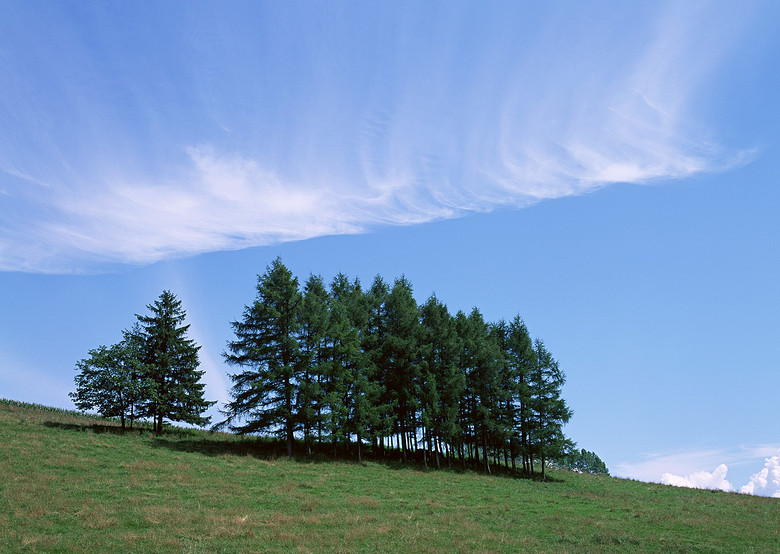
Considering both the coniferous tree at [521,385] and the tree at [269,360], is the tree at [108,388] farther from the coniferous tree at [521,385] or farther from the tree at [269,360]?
the coniferous tree at [521,385]

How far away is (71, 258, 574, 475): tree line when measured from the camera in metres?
42.9

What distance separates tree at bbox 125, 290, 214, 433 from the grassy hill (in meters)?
8.57

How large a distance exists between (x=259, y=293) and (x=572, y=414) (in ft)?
111

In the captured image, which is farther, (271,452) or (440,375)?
(440,375)

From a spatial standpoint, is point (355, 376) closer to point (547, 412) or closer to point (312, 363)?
point (312, 363)

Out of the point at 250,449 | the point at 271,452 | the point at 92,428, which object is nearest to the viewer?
the point at 271,452

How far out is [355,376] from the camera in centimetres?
4678

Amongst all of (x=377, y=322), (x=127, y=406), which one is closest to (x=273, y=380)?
(x=377, y=322)

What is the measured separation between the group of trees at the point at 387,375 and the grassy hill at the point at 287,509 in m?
4.46

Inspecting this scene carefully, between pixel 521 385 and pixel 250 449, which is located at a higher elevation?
pixel 521 385

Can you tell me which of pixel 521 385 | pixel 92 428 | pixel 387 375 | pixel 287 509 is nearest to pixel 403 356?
pixel 387 375

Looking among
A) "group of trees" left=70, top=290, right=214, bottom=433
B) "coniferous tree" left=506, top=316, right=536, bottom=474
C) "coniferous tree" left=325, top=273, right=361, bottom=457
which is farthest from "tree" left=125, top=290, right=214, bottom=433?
"coniferous tree" left=506, top=316, right=536, bottom=474

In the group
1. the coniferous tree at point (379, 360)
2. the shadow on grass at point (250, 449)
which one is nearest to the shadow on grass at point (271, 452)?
the shadow on grass at point (250, 449)

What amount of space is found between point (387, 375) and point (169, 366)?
22398mm
